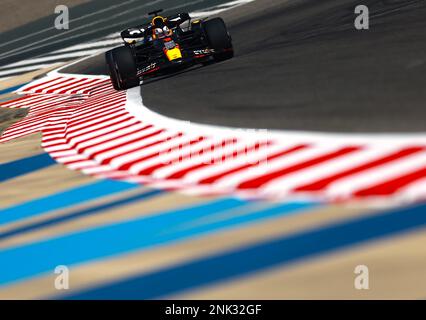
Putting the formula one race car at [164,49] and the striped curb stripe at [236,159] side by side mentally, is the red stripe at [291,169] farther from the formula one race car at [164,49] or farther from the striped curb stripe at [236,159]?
the formula one race car at [164,49]

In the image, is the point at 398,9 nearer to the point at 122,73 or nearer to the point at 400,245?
the point at 122,73

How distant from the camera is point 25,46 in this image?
2158cm

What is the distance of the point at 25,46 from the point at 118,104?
11787 mm

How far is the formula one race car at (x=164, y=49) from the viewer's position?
11.3m

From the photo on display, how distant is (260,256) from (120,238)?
3.71 feet

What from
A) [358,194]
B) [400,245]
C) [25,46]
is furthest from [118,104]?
[25,46]

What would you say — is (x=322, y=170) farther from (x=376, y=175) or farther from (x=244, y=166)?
(x=244, y=166)

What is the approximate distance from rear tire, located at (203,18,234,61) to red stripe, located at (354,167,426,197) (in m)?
6.53

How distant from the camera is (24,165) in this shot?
816cm

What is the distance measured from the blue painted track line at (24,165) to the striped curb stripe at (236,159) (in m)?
0.11

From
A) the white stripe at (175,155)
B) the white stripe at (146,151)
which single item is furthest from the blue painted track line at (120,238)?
the white stripe at (146,151)

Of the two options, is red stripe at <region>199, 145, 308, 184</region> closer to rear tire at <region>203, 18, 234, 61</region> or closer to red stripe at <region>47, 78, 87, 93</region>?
rear tire at <region>203, 18, 234, 61</region>

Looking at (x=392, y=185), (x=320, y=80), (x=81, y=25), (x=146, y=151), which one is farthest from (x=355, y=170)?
(x=81, y=25)
